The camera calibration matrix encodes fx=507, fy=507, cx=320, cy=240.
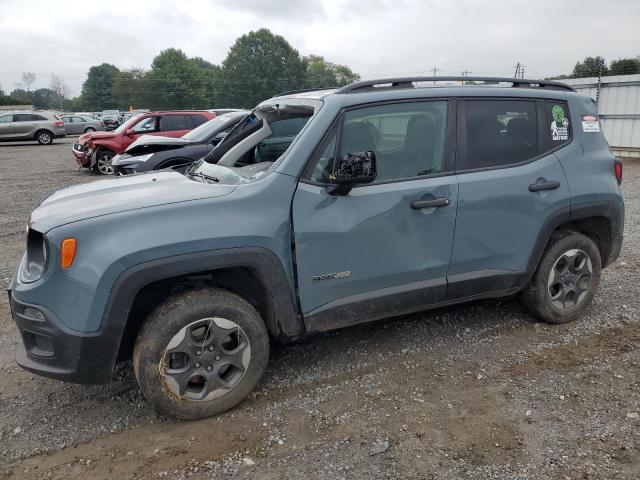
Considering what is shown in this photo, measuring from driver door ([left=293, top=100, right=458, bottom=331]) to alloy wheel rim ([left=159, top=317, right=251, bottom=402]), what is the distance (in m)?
0.46

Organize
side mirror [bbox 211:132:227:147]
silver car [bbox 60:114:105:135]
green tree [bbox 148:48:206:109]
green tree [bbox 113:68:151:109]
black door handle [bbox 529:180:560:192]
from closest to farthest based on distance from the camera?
black door handle [bbox 529:180:560:192] < side mirror [bbox 211:132:227:147] < silver car [bbox 60:114:105:135] < green tree [bbox 113:68:151:109] < green tree [bbox 148:48:206:109]

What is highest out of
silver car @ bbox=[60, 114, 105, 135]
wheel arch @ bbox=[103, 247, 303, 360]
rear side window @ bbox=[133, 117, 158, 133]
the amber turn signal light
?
silver car @ bbox=[60, 114, 105, 135]

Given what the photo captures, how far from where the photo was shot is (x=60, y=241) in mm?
2596

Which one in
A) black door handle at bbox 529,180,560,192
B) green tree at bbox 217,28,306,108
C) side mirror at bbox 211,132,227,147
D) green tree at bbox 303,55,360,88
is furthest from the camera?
green tree at bbox 303,55,360,88

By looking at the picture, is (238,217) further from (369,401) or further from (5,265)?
(5,265)

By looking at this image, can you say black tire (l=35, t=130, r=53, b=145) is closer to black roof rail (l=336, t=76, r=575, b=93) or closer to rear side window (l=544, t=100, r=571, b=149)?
black roof rail (l=336, t=76, r=575, b=93)

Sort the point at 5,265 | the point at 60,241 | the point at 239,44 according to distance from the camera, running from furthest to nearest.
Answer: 1. the point at 239,44
2. the point at 5,265
3. the point at 60,241

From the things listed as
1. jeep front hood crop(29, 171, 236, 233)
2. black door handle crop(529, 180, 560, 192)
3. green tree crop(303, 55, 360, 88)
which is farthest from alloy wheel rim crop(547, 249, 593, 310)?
green tree crop(303, 55, 360, 88)

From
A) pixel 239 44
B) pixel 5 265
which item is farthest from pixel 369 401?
pixel 239 44

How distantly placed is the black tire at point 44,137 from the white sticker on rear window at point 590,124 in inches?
1077

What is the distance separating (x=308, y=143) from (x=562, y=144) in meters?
2.05

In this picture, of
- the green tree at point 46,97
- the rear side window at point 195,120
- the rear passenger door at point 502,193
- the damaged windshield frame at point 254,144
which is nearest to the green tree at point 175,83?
the green tree at point 46,97

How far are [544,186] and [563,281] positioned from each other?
85 centimetres

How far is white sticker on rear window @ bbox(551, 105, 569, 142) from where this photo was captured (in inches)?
150
